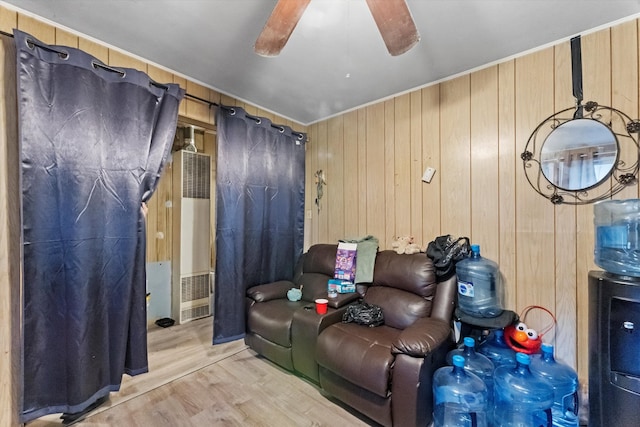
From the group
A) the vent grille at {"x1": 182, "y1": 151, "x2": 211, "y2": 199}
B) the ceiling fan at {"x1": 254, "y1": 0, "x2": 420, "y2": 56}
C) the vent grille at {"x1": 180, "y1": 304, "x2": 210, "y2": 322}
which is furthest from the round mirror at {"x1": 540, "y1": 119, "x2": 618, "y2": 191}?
the vent grille at {"x1": 180, "y1": 304, "x2": 210, "y2": 322}

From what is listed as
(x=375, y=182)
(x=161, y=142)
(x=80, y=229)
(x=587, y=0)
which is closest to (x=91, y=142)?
(x=161, y=142)

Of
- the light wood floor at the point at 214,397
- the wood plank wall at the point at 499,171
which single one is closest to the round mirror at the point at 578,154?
the wood plank wall at the point at 499,171

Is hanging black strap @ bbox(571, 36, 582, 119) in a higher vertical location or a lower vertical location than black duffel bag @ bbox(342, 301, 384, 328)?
higher

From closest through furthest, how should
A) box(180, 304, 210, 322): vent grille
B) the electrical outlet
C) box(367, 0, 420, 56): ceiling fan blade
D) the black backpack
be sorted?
1. box(367, 0, 420, 56): ceiling fan blade
2. the black backpack
3. the electrical outlet
4. box(180, 304, 210, 322): vent grille

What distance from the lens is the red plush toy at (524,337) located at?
1.79m

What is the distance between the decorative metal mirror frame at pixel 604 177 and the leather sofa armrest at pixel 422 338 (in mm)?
1205

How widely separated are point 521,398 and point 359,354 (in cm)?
94

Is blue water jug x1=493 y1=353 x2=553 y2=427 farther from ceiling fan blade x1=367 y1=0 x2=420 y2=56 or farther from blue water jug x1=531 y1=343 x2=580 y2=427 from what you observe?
ceiling fan blade x1=367 y1=0 x2=420 y2=56

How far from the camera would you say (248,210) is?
2703 mm

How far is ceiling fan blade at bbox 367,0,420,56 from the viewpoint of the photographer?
1188 millimetres

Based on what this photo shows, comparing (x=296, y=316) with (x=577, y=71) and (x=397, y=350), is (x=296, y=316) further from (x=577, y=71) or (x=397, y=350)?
(x=577, y=71)

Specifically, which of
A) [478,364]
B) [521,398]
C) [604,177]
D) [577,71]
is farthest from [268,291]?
[577,71]

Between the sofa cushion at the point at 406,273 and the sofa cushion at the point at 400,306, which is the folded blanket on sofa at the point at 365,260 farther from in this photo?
the sofa cushion at the point at 400,306

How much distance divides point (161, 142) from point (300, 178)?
1.55 meters
